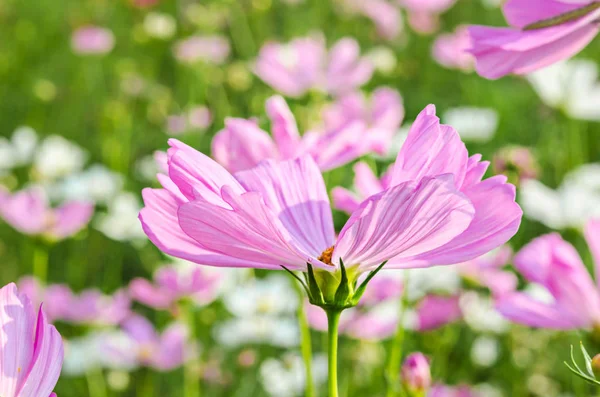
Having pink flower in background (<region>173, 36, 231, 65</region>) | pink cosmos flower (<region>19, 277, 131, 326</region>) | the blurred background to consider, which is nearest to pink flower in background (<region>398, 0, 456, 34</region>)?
the blurred background

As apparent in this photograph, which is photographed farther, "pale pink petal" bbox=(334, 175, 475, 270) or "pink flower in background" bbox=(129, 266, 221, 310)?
"pink flower in background" bbox=(129, 266, 221, 310)

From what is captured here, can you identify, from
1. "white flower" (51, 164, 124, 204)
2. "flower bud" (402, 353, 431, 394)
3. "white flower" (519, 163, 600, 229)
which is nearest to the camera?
"flower bud" (402, 353, 431, 394)

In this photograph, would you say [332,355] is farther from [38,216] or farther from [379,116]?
[38,216]

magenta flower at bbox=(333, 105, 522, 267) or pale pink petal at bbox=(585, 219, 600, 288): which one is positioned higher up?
magenta flower at bbox=(333, 105, 522, 267)

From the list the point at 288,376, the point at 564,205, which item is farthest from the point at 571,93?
the point at 288,376

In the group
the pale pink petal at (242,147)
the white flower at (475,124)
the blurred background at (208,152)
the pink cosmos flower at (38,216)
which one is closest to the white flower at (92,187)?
A: the blurred background at (208,152)

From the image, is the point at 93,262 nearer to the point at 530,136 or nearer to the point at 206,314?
the point at 206,314

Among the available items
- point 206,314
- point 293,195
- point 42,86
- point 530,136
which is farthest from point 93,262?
point 293,195

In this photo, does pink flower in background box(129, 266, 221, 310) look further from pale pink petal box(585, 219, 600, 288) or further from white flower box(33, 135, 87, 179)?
white flower box(33, 135, 87, 179)
